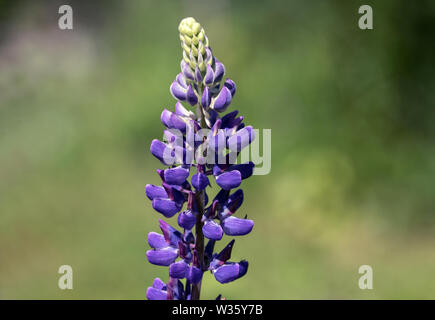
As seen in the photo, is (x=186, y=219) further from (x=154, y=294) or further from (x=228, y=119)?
(x=228, y=119)


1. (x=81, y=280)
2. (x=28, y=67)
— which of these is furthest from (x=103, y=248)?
(x=28, y=67)

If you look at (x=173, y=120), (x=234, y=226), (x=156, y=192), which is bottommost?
(x=234, y=226)

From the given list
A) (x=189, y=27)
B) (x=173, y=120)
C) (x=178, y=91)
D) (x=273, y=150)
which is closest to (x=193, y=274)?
(x=173, y=120)

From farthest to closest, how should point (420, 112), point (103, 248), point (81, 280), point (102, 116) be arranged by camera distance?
point (102, 116)
point (420, 112)
point (103, 248)
point (81, 280)

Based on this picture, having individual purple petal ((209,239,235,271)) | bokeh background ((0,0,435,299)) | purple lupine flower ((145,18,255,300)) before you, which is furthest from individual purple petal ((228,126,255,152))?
bokeh background ((0,0,435,299))

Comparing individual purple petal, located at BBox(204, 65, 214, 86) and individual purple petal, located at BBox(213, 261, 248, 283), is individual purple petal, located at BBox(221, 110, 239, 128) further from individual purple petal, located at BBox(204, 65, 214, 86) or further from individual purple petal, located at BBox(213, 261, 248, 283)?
individual purple petal, located at BBox(213, 261, 248, 283)

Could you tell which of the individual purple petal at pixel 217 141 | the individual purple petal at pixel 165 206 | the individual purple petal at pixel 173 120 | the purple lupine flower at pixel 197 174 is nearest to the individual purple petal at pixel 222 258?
the purple lupine flower at pixel 197 174

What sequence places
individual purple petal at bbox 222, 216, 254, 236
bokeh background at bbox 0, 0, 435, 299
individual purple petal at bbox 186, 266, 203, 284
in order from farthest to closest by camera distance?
bokeh background at bbox 0, 0, 435, 299
individual purple petal at bbox 222, 216, 254, 236
individual purple petal at bbox 186, 266, 203, 284

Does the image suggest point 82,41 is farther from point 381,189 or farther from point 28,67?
point 381,189
